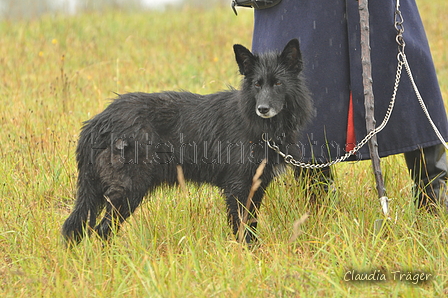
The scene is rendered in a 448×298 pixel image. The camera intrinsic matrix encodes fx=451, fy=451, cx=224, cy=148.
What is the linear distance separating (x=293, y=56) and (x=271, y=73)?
188 millimetres

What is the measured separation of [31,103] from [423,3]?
11816mm

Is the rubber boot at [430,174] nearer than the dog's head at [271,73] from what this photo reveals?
No

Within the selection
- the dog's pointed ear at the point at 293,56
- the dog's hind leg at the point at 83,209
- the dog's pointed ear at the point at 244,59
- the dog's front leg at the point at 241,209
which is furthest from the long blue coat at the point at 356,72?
the dog's hind leg at the point at 83,209

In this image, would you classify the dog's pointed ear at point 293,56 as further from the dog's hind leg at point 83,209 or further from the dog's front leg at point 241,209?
the dog's hind leg at point 83,209

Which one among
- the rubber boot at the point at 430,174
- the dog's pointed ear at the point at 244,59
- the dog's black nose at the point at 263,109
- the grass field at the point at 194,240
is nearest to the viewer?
the grass field at the point at 194,240

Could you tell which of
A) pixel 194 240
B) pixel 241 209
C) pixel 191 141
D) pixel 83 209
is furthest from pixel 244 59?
pixel 83 209

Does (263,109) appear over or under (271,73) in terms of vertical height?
under

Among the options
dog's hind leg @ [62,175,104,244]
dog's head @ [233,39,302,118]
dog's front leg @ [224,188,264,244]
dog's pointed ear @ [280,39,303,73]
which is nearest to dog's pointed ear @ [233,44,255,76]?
dog's head @ [233,39,302,118]

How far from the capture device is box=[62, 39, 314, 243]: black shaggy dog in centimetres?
312

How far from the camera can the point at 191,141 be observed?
342 centimetres

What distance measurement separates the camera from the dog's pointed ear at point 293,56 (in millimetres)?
2993

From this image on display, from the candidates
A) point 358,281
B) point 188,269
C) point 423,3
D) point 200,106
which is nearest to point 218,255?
point 188,269

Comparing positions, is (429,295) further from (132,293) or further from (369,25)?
(369,25)

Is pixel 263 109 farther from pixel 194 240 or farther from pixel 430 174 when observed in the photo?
pixel 430 174
